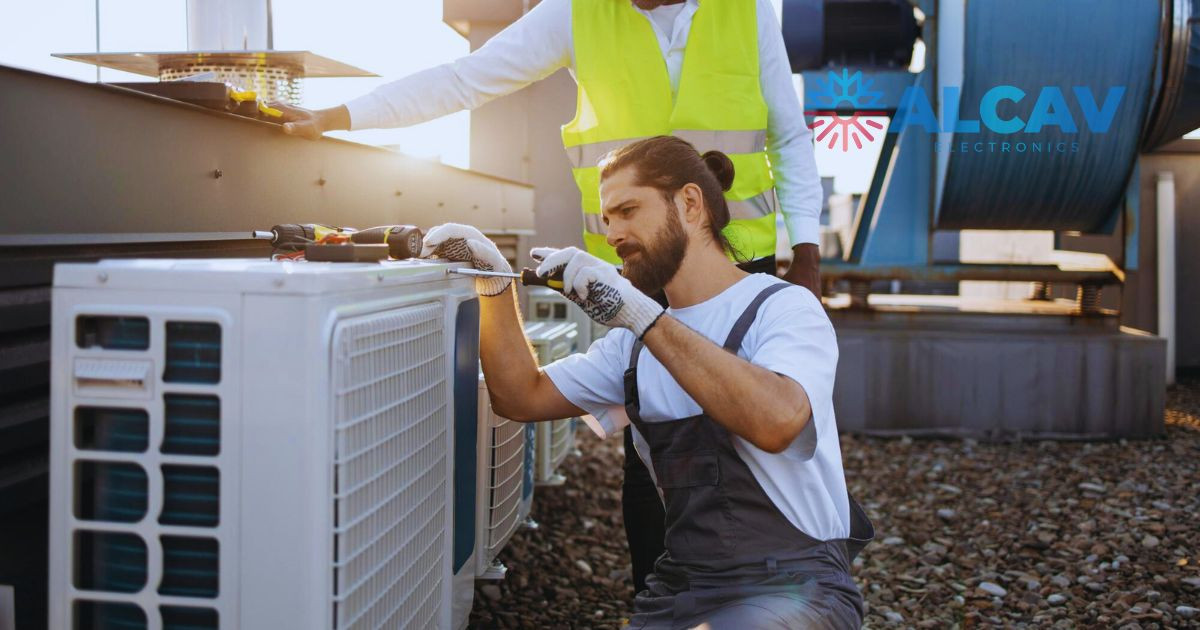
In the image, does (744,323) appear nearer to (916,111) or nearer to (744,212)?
(744,212)

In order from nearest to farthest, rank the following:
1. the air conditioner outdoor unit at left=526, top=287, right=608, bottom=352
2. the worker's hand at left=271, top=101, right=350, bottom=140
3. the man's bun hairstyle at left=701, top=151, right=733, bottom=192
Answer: the man's bun hairstyle at left=701, top=151, right=733, bottom=192
the worker's hand at left=271, top=101, right=350, bottom=140
the air conditioner outdoor unit at left=526, top=287, right=608, bottom=352

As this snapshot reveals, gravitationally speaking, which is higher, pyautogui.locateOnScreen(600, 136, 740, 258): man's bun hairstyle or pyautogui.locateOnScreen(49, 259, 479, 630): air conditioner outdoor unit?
pyautogui.locateOnScreen(600, 136, 740, 258): man's bun hairstyle

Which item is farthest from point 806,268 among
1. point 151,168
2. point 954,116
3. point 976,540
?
point 954,116

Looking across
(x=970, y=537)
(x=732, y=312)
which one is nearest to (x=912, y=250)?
(x=970, y=537)

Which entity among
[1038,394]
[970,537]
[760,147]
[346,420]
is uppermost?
[760,147]

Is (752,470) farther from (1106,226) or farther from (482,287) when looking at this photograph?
(1106,226)

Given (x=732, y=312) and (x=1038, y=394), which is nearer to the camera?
(x=732, y=312)

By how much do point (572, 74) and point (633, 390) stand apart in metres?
0.89

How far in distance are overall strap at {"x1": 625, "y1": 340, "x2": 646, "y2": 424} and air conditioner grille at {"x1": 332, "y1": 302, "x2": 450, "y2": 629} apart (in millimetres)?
382

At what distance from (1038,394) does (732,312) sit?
4513 millimetres

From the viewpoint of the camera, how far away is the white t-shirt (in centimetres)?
196

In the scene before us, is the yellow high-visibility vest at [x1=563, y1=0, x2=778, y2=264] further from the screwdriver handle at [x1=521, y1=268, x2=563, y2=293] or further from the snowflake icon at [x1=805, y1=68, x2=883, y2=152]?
the snowflake icon at [x1=805, y1=68, x2=883, y2=152]

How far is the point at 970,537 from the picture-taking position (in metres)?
4.30

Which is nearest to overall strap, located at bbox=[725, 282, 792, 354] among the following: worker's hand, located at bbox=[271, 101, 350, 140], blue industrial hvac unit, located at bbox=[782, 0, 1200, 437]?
worker's hand, located at bbox=[271, 101, 350, 140]
